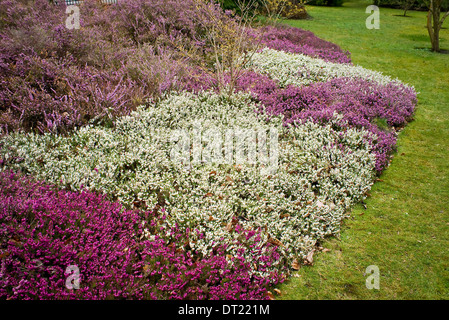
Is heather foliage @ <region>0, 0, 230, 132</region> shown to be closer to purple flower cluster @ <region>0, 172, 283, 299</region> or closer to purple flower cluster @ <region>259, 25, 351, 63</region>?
purple flower cluster @ <region>0, 172, 283, 299</region>

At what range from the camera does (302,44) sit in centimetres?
1290

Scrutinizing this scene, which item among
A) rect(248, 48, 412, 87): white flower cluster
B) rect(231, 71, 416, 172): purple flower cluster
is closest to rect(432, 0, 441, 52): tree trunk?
rect(248, 48, 412, 87): white flower cluster

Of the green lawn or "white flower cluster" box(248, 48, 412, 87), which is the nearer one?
the green lawn

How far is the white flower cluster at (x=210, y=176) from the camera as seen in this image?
4.18 metres

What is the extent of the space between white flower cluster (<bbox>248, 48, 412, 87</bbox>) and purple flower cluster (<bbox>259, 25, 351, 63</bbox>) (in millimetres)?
1611

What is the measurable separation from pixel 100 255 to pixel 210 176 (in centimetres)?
201

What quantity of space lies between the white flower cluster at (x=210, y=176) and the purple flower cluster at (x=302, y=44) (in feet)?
21.2

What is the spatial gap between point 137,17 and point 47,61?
4.28 meters

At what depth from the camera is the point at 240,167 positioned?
4949mm

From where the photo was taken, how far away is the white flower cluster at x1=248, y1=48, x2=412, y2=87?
855 cm

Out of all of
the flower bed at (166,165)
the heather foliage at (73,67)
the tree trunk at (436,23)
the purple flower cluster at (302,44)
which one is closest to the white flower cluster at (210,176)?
the flower bed at (166,165)

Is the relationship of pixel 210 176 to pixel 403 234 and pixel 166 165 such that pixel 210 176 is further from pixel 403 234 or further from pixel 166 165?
pixel 403 234

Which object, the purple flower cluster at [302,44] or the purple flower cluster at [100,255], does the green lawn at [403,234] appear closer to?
the purple flower cluster at [100,255]

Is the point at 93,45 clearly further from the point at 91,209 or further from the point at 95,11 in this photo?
the point at 91,209
